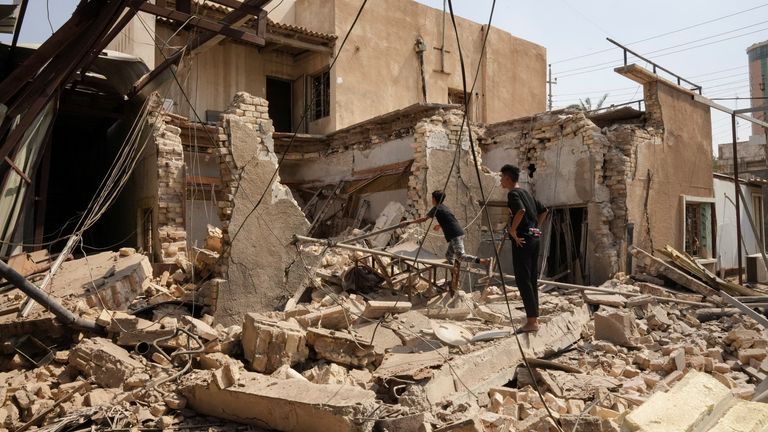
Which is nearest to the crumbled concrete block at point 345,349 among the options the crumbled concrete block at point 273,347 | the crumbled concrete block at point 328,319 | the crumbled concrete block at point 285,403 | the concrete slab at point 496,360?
the crumbled concrete block at point 273,347

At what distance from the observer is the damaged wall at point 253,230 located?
7051 mm

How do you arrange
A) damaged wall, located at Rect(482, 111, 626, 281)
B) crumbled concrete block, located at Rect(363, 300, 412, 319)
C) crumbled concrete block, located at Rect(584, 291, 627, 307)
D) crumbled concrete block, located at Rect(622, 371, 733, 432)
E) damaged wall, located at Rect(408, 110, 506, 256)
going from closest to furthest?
crumbled concrete block, located at Rect(622, 371, 733, 432)
crumbled concrete block, located at Rect(363, 300, 412, 319)
crumbled concrete block, located at Rect(584, 291, 627, 307)
damaged wall, located at Rect(408, 110, 506, 256)
damaged wall, located at Rect(482, 111, 626, 281)

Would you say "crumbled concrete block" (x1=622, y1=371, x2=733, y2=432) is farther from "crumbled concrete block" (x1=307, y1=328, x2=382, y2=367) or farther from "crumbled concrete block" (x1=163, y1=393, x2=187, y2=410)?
"crumbled concrete block" (x1=163, y1=393, x2=187, y2=410)

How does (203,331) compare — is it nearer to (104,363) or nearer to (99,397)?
(104,363)

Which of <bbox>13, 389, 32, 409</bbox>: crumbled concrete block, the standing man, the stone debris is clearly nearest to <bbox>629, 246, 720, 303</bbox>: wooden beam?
the stone debris

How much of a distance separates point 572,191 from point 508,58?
1038 centimetres

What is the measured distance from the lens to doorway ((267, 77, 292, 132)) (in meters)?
17.4

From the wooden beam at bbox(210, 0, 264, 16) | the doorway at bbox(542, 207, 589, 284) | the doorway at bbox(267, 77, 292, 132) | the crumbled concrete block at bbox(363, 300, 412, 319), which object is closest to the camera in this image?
the crumbled concrete block at bbox(363, 300, 412, 319)

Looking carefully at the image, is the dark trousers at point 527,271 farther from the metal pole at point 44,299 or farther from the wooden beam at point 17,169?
the wooden beam at point 17,169

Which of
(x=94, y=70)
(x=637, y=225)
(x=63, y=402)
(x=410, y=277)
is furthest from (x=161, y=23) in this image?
(x=637, y=225)

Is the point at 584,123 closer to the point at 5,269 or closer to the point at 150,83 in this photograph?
the point at 150,83

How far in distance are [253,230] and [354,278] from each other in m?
2.12

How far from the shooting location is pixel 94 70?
9.66 metres

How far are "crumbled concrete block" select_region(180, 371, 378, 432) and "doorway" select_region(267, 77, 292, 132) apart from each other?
1347cm
